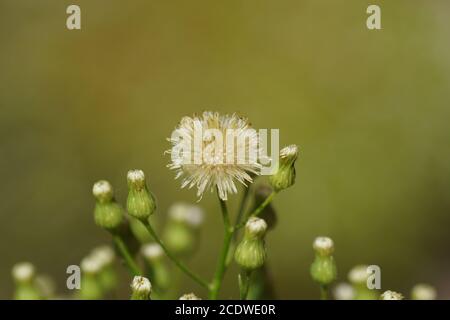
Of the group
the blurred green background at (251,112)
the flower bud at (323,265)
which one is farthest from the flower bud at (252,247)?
the blurred green background at (251,112)

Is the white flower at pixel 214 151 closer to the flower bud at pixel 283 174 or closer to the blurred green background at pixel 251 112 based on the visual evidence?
the flower bud at pixel 283 174

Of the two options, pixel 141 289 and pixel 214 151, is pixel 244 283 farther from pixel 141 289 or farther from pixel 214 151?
pixel 214 151

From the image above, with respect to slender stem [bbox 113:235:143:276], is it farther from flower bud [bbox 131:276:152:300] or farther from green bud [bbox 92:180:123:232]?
flower bud [bbox 131:276:152:300]

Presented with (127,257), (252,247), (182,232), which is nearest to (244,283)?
(252,247)

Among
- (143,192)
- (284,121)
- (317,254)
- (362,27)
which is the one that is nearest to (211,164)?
(143,192)
